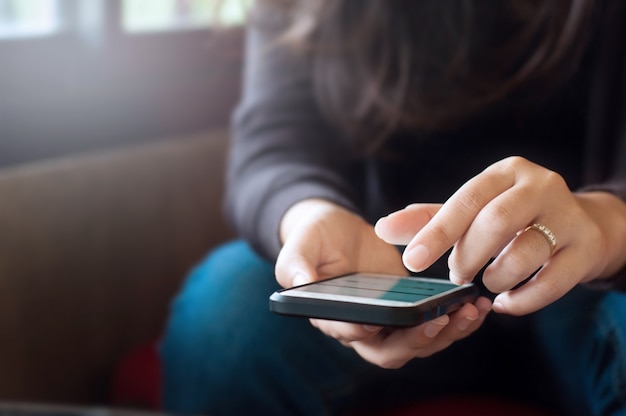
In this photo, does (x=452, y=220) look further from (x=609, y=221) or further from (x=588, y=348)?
(x=588, y=348)

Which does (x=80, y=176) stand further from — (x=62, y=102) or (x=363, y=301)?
(x=363, y=301)

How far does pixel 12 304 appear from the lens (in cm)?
78

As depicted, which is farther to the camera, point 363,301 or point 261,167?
point 261,167

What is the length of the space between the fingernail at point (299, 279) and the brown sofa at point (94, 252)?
49 centimetres

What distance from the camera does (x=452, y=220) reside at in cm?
33

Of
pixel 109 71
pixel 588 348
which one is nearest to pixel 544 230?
pixel 588 348

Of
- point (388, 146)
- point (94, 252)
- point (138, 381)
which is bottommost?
point (138, 381)

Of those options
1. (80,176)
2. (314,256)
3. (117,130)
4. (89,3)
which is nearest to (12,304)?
(80,176)

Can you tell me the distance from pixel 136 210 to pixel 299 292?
0.62 metres

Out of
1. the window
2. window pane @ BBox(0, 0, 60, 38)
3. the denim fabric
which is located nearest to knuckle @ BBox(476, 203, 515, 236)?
the denim fabric

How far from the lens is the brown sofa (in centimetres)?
79

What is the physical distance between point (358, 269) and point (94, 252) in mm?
543

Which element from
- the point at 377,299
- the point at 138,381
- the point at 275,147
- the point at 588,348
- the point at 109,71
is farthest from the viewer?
the point at 109,71

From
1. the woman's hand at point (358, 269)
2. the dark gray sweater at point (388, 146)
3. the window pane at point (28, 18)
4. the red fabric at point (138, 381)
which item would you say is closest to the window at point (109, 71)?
the window pane at point (28, 18)
